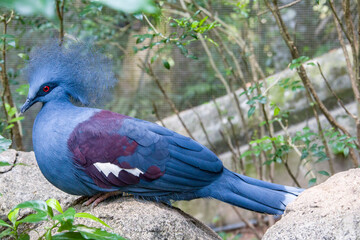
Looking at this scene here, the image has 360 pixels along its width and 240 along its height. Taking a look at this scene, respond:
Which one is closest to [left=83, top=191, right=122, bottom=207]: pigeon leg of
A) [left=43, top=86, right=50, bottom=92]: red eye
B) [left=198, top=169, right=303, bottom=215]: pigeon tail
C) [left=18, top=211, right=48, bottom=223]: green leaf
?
[left=198, top=169, right=303, bottom=215]: pigeon tail

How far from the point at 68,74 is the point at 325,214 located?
1.15 meters

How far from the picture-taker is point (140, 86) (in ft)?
13.3

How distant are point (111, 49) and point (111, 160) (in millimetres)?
2485

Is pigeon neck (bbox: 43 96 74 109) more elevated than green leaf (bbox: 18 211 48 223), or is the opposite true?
green leaf (bbox: 18 211 48 223)

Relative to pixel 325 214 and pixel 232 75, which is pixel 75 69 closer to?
pixel 325 214

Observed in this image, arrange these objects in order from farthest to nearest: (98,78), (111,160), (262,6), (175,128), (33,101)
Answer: (175,128) → (262,6) → (98,78) → (33,101) → (111,160)

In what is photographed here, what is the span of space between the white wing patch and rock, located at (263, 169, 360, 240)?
1.77 feet

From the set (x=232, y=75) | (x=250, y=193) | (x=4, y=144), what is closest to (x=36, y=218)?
(x=4, y=144)

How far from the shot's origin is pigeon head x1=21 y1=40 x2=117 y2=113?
166cm

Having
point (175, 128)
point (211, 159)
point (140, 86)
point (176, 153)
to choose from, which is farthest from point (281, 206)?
point (140, 86)

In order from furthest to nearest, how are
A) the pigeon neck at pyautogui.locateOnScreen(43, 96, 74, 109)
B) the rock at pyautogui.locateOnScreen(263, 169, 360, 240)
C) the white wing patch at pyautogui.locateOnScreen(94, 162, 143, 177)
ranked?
the pigeon neck at pyautogui.locateOnScreen(43, 96, 74, 109)
the white wing patch at pyautogui.locateOnScreen(94, 162, 143, 177)
the rock at pyautogui.locateOnScreen(263, 169, 360, 240)

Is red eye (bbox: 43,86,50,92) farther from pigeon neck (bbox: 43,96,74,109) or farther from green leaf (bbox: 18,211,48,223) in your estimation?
green leaf (bbox: 18,211,48,223)

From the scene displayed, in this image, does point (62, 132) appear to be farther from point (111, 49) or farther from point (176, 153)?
point (111, 49)

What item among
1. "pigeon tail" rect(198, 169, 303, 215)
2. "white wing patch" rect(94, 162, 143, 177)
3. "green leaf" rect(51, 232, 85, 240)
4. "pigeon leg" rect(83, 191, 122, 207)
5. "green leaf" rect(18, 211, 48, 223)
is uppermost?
"green leaf" rect(18, 211, 48, 223)
